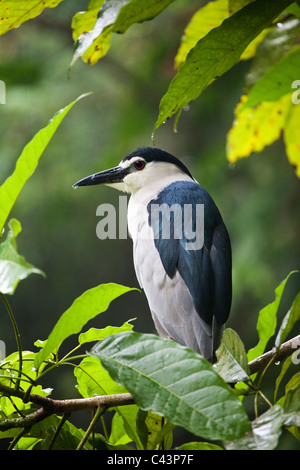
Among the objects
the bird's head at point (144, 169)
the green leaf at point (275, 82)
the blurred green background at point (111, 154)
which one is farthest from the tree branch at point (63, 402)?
the blurred green background at point (111, 154)

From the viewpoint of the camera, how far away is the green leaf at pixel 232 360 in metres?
0.72

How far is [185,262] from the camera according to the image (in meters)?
1.37

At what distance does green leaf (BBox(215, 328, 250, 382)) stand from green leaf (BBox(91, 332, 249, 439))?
4.2 inches

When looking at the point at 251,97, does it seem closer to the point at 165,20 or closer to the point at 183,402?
the point at 183,402

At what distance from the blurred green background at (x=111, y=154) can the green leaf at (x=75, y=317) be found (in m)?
2.08

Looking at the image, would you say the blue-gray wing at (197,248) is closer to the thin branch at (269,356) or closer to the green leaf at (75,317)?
the thin branch at (269,356)

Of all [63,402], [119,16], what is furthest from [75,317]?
[119,16]

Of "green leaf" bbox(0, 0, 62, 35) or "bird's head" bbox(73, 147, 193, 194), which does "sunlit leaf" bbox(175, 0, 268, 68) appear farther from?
"bird's head" bbox(73, 147, 193, 194)

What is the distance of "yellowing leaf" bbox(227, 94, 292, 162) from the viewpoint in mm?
1404

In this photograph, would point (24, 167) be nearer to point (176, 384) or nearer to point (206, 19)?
point (176, 384)

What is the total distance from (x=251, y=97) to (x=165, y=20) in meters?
2.66

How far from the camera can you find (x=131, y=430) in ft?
2.82

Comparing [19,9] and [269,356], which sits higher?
[19,9]

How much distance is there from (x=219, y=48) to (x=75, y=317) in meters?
0.44
